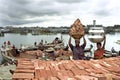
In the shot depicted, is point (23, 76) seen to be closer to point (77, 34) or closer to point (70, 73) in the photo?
point (70, 73)

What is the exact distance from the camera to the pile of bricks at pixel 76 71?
3.44m

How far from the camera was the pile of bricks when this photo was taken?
3443 mm

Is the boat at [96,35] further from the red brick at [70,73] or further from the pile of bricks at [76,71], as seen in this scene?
the red brick at [70,73]

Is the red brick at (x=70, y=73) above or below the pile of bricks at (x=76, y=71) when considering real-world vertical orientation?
below

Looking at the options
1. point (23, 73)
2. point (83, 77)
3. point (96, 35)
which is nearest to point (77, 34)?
point (96, 35)

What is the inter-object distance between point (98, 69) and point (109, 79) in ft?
2.13

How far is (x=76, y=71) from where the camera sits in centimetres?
384

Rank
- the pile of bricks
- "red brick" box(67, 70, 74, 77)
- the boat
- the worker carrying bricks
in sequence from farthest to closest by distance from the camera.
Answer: the boat → the worker carrying bricks → "red brick" box(67, 70, 74, 77) → the pile of bricks

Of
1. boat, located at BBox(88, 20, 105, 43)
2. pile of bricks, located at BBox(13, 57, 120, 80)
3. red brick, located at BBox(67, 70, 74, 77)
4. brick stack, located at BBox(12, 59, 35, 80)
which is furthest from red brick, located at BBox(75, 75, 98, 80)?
boat, located at BBox(88, 20, 105, 43)

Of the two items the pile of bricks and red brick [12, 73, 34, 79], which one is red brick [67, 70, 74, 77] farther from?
red brick [12, 73, 34, 79]

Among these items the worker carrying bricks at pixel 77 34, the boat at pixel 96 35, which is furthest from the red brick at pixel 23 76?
the boat at pixel 96 35

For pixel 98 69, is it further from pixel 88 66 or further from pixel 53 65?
pixel 53 65

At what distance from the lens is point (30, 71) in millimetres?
3828

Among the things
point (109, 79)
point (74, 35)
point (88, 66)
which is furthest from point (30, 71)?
point (74, 35)
